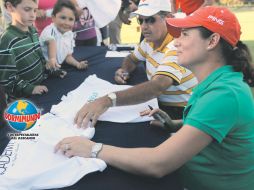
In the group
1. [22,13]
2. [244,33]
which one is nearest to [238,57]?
[22,13]

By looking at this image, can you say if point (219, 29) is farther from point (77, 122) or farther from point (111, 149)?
point (77, 122)

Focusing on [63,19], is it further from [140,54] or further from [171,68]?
[171,68]

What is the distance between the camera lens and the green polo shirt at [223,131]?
30.4 inches

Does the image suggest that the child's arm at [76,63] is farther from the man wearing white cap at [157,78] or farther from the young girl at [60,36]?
the man wearing white cap at [157,78]

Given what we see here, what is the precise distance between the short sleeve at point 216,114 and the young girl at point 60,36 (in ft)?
4.11

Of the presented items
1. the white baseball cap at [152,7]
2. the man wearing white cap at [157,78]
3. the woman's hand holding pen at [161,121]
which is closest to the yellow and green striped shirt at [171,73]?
the man wearing white cap at [157,78]

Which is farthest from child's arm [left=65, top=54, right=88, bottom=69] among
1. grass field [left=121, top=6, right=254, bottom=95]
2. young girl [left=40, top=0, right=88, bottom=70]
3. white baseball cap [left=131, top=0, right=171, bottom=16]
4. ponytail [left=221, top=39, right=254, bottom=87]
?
grass field [left=121, top=6, right=254, bottom=95]

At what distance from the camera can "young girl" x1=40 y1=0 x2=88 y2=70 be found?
77.0 inches

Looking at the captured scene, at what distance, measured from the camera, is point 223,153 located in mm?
849

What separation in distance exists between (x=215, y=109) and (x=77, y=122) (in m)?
0.51

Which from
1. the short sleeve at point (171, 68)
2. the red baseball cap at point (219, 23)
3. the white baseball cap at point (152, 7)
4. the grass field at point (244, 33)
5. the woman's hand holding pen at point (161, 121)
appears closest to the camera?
the red baseball cap at point (219, 23)

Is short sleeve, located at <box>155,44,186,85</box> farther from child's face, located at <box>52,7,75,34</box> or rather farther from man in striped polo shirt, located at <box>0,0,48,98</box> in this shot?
child's face, located at <box>52,7,75,34</box>

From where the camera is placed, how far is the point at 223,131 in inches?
30.9

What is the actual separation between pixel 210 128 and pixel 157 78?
0.62 metres
